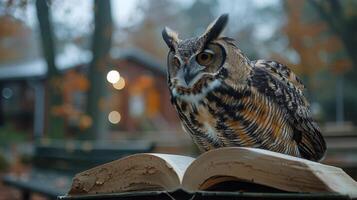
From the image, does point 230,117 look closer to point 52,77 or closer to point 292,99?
point 292,99

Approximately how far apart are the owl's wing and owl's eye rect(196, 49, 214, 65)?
0.55 ft

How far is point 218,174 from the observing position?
1282 mm

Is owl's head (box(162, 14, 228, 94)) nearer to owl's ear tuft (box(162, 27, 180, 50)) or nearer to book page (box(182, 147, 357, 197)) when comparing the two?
owl's ear tuft (box(162, 27, 180, 50))

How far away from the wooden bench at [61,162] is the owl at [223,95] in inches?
138

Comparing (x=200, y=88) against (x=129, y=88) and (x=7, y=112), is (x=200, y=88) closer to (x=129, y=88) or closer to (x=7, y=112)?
(x=129, y=88)

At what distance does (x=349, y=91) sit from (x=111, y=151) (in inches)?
1132

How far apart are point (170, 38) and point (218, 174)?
0.48 meters

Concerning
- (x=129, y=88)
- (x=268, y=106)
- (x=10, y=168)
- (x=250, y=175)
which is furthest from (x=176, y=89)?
(x=129, y=88)

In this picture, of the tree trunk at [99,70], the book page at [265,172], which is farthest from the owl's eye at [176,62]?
the tree trunk at [99,70]

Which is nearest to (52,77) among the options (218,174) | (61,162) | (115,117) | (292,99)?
(61,162)

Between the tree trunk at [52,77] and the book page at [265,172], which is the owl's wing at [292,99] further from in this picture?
the tree trunk at [52,77]

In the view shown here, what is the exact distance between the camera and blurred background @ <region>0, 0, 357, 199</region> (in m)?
8.12

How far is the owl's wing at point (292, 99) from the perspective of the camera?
64.9 inches

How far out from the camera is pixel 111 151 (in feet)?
18.5
